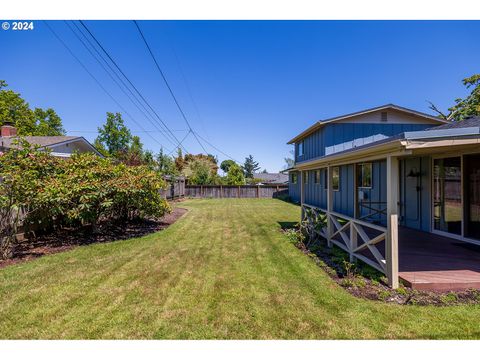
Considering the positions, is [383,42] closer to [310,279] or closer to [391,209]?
[391,209]

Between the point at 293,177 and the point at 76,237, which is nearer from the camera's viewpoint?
the point at 76,237

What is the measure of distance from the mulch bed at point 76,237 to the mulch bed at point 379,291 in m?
5.96

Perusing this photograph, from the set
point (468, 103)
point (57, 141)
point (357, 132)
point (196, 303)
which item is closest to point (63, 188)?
point (196, 303)

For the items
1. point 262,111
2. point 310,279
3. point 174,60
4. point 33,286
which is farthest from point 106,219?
point 262,111

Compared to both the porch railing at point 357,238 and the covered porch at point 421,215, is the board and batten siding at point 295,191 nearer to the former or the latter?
the covered porch at point 421,215

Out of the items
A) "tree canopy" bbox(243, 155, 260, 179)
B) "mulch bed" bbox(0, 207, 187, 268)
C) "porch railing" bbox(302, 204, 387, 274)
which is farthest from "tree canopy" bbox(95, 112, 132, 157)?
"tree canopy" bbox(243, 155, 260, 179)

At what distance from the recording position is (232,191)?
84.7 feet

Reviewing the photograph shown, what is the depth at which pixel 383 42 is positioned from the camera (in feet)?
32.6

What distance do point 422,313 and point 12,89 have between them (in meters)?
41.6

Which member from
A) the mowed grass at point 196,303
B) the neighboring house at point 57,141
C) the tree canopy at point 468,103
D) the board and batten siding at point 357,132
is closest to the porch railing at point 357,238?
the mowed grass at point 196,303

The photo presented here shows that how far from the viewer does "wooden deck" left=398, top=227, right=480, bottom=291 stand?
378 centimetres

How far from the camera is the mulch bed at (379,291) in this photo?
3.43 meters

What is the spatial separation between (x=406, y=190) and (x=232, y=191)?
18.9 metres

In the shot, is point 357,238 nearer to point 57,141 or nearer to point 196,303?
point 196,303
